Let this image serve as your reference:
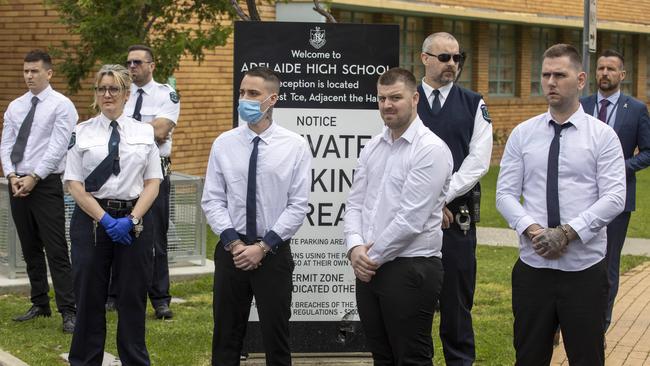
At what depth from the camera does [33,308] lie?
388 inches

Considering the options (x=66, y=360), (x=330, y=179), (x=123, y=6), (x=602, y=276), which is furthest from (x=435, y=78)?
(x=123, y=6)

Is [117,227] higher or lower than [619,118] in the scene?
lower

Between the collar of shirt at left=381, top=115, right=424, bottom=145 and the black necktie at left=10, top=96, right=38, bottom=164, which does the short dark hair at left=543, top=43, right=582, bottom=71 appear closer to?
the collar of shirt at left=381, top=115, right=424, bottom=145

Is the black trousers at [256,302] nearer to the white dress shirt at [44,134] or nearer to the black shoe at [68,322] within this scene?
the black shoe at [68,322]

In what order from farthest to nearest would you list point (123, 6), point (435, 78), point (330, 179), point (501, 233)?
point (501, 233) < point (123, 6) < point (330, 179) < point (435, 78)

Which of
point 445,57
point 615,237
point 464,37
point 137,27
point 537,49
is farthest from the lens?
point 537,49

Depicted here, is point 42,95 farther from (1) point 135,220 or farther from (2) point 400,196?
(2) point 400,196

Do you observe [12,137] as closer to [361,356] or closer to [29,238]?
[29,238]

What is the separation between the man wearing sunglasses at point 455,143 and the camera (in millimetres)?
7395

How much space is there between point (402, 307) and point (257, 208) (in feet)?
4.04

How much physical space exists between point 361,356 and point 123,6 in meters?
5.87

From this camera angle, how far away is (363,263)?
6117mm

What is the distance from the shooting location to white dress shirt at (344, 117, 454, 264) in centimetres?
608

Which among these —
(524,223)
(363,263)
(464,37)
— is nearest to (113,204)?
(363,263)
